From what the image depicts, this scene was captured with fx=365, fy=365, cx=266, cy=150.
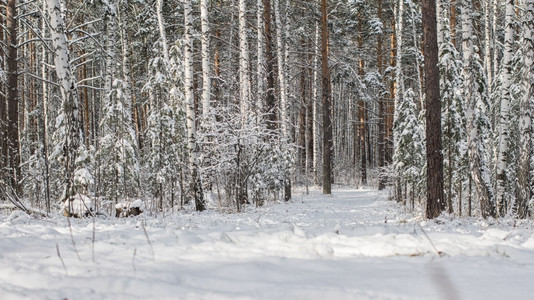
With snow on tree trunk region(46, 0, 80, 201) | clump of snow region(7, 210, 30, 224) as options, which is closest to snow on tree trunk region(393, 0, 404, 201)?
snow on tree trunk region(46, 0, 80, 201)

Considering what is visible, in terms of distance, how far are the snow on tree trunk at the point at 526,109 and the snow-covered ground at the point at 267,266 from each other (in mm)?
5757

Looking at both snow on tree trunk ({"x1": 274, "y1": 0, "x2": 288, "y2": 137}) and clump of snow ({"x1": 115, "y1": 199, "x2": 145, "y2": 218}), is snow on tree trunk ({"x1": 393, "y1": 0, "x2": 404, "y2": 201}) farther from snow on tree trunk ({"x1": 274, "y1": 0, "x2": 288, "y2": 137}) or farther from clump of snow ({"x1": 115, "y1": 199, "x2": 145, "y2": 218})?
clump of snow ({"x1": 115, "y1": 199, "x2": 145, "y2": 218})

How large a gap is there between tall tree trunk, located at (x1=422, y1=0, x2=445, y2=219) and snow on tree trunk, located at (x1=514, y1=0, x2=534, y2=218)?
8.28 feet

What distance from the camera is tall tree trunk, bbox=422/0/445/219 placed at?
805cm

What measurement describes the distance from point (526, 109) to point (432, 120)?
9.34ft

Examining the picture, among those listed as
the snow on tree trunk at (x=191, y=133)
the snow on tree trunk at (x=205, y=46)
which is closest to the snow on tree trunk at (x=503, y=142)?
the snow on tree trunk at (x=191, y=133)

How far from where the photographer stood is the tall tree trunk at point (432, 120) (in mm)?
8055

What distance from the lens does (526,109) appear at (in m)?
8.98

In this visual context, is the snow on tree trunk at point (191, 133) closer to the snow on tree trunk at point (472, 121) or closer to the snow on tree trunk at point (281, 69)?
the snow on tree trunk at point (281, 69)

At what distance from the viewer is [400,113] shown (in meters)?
15.5

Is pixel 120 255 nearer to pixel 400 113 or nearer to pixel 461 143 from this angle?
pixel 461 143

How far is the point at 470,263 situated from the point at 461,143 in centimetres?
987

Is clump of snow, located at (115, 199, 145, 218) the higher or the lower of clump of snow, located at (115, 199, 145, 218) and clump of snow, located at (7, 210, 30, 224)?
the lower

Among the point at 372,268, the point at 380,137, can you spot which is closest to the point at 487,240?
the point at 372,268
